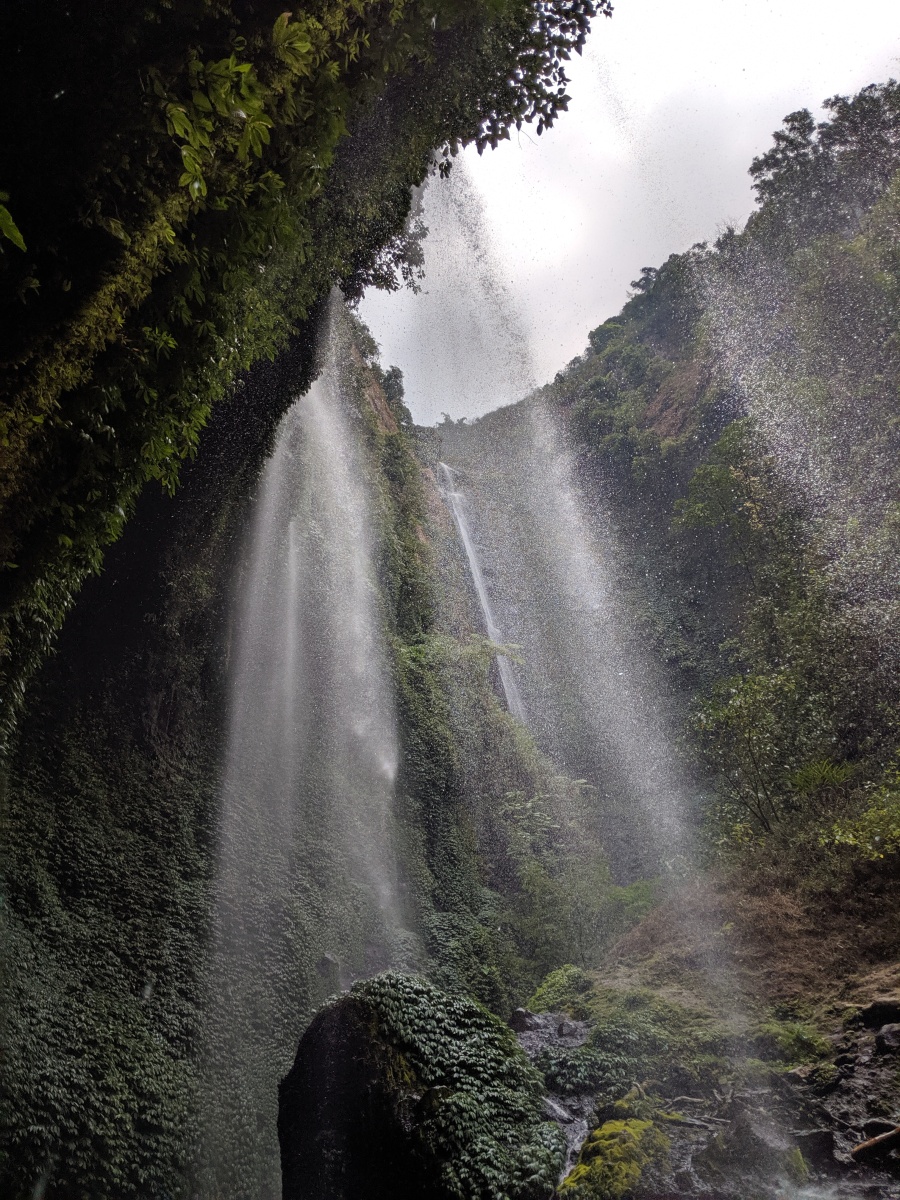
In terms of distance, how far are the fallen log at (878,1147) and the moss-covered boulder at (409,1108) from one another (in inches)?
105

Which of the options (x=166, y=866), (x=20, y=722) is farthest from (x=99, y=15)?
(x=166, y=866)

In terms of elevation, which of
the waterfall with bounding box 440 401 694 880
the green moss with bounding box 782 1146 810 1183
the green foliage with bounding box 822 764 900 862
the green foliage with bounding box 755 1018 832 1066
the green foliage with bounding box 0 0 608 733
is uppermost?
the waterfall with bounding box 440 401 694 880

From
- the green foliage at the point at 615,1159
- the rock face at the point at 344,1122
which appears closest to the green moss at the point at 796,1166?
the green foliage at the point at 615,1159

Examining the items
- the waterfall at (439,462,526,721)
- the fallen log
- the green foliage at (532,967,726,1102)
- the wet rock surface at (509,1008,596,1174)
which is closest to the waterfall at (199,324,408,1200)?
the wet rock surface at (509,1008,596,1174)

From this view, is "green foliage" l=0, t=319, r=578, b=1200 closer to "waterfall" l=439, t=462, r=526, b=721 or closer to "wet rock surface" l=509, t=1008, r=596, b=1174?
"wet rock surface" l=509, t=1008, r=596, b=1174

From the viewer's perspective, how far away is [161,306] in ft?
10.3

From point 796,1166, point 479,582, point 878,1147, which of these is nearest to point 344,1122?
point 796,1166

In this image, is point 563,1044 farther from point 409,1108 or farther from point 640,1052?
point 409,1108

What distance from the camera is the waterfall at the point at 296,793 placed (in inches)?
324

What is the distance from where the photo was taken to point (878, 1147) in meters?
5.82

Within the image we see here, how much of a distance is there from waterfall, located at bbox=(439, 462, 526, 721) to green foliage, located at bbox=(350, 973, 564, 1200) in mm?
15247

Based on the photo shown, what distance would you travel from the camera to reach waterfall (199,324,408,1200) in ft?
27.0

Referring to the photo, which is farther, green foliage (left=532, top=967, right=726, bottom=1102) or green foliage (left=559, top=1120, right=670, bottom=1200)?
green foliage (left=532, top=967, right=726, bottom=1102)

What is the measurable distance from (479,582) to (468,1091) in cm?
2161
